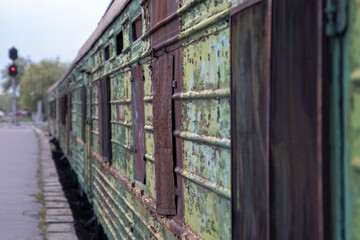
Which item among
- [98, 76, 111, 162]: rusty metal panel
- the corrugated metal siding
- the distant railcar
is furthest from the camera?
[98, 76, 111, 162]: rusty metal panel

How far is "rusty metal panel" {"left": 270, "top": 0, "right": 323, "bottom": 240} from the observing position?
139 centimetres

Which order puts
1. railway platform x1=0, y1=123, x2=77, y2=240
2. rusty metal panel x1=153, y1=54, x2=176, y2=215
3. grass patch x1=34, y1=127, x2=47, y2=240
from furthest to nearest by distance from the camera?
1. grass patch x1=34, y1=127, x2=47, y2=240
2. railway platform x1=0, y1=123, x2=77, y2=240
3. rusty metal panel x1=153, y1=54, x2=176, y2=215

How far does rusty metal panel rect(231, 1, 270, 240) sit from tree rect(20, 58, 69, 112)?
2177 inches

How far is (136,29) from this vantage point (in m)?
4.16

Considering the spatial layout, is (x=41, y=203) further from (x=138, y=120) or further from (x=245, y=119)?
(x=245, y=119)

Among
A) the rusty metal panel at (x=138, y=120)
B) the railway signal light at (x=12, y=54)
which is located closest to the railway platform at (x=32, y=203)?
the rusty metal panel at (x=138, y=120)

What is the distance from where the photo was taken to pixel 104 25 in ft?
19.5

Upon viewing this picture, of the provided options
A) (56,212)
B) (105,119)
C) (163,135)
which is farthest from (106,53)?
(56,212)

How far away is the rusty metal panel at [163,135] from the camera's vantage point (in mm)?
2941

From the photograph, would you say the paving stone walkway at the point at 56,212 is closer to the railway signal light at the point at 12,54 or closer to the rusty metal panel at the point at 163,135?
the rusty metal panel at the point at 163,135

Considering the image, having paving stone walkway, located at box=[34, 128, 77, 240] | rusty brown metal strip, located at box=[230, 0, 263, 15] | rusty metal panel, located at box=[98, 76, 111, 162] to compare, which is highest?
rusty brown metal strip, located at box=[230, 0, 263, 15]

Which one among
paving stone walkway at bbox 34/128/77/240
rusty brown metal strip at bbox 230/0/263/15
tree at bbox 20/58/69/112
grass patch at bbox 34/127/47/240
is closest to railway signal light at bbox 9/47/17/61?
grass patch at bbox 34/127/47/240

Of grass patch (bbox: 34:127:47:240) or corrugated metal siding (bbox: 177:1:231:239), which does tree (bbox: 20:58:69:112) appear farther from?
corrugated metal siding (bbox: 177:1:231:239)

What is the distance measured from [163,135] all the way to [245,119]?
1250 millimetres
